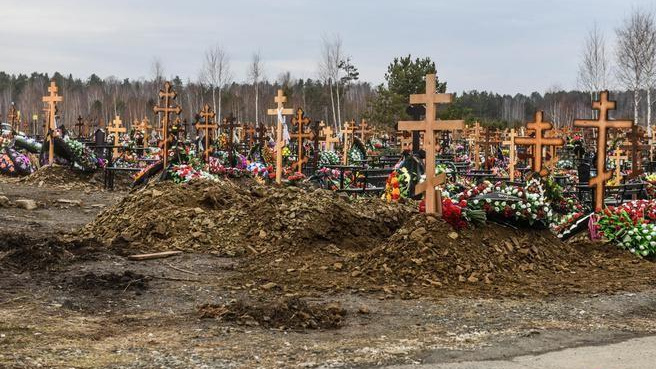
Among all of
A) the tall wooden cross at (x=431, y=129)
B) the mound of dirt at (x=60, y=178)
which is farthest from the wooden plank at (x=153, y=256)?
the mound of dirt at (x=60, y=178)

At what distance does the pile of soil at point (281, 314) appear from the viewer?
729 cm

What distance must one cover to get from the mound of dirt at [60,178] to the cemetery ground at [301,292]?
29.8ft

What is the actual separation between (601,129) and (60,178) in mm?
15394

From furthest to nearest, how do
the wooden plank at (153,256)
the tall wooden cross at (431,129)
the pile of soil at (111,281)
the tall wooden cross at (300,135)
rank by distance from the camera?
1. the tall wooden cross at (300,135)
2. the wooden plank at (153,256)
3. the tall wooden cross at (431,129)
4. the pile of soil at (111,281)

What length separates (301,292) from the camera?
8.86 metres

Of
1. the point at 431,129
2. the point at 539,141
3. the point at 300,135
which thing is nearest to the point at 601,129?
the point at 539,141

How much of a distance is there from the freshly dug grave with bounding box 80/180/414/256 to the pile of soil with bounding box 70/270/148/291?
6.58ft

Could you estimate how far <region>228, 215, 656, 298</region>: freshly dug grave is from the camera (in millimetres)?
9039

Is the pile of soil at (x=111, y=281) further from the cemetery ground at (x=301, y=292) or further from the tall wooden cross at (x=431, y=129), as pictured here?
the tall wooden cross at (x=431, y=129)

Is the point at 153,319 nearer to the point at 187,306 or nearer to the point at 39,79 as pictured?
the point at 187,306

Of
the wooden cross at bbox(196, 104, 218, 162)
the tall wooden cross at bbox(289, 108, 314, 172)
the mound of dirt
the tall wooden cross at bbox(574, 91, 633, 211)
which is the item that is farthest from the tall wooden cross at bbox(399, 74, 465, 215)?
the mound of dirt

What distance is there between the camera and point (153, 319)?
24.8ft

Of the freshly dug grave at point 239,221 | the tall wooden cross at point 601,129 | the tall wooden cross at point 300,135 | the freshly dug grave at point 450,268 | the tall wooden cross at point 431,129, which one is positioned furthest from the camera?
the tall wooden cross at point 300,135

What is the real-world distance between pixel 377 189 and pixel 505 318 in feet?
38.2
